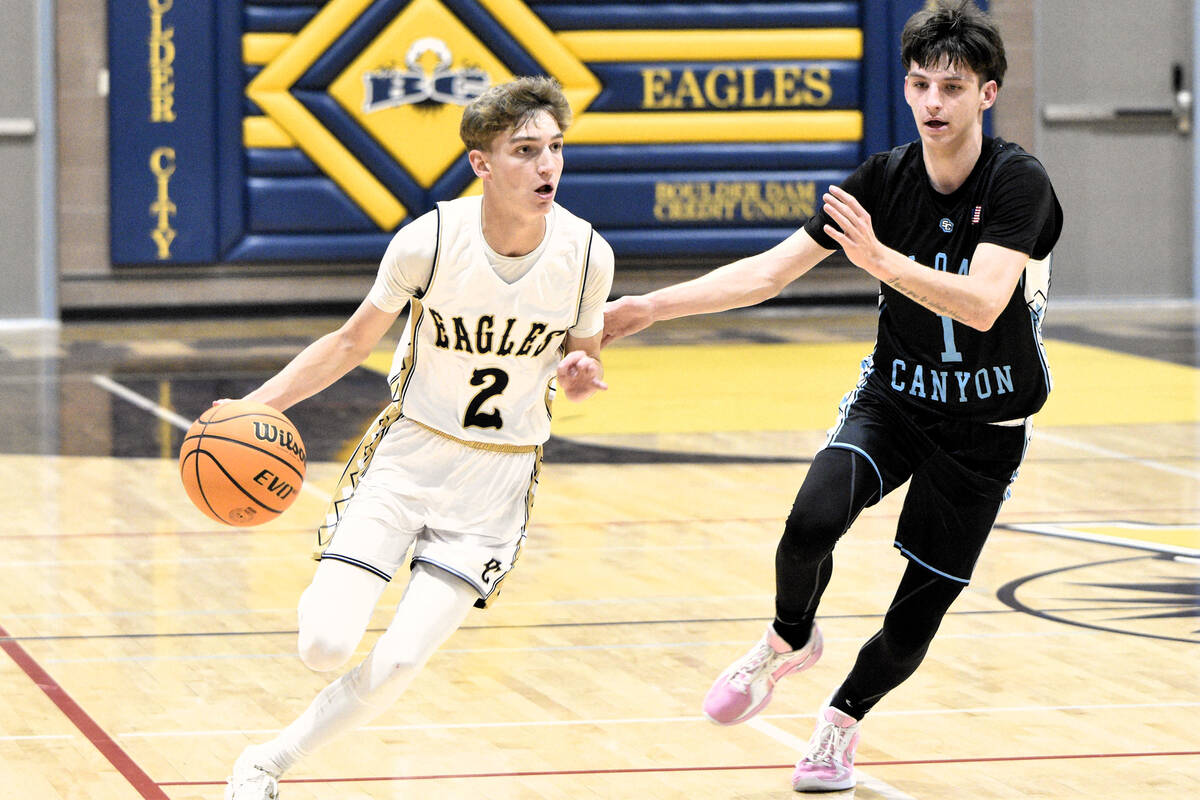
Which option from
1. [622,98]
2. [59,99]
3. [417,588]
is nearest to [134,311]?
[59,99]

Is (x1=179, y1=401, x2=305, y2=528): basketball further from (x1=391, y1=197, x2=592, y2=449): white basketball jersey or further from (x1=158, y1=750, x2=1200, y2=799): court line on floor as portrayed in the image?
(x1=158, y1=750, x2=1200, y2=799): court line on floor

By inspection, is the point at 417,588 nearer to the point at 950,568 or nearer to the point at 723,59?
the point at 950,568

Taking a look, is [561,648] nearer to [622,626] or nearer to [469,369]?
[622,626]

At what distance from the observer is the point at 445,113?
14406 mm

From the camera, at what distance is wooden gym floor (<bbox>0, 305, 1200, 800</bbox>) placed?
4.14 m

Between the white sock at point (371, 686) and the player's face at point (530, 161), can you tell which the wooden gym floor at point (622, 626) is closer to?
the white sock at point (371, 686)

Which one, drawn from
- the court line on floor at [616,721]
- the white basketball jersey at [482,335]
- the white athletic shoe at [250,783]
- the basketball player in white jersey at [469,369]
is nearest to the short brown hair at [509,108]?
the basketball player in white jersey at [469,369]

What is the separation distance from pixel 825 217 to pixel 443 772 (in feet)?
4.80

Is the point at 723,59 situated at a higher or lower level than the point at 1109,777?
higher

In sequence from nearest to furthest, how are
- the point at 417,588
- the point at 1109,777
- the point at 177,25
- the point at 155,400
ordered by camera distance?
the point at 417,588 → the point at 1109,777 → the point at 155,400 → the point at 177,25

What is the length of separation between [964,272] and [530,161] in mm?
921

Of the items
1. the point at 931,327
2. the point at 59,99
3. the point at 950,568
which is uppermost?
the point at 59,99

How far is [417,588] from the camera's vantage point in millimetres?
3727

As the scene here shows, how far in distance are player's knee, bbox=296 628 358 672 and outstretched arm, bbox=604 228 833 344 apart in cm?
97
